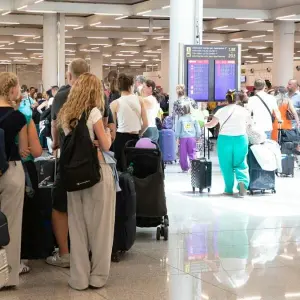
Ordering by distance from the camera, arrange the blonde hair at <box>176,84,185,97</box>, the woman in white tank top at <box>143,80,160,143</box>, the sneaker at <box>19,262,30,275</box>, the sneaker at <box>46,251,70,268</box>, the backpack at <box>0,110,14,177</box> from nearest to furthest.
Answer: the backpack at <box>0,110,14,177</box> → the sneaker at <box>19,262,30,275</box> → the sneaker at <box>46,251,70,268</box> → the woman in white tank top at <box>143,80,160,143</box> → the blonde hair at <box>176,84,185,97</box>

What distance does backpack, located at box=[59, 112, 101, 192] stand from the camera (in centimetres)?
552

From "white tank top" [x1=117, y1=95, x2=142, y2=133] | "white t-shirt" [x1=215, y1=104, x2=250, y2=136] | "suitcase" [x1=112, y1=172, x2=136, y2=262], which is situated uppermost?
"white tank top" [x1=117, y1=95, x2=142, y2=133]

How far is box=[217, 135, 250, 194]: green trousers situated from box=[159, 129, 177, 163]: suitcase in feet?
16.4

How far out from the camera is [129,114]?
821 cm

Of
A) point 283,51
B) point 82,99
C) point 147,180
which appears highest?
point 283,51

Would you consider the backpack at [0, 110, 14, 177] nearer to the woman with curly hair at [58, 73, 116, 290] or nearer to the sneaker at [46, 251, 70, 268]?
the woman with curly hair at [58, 73, 116, 290]

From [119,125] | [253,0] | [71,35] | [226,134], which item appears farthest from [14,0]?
[119,125]

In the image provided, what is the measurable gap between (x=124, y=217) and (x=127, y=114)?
192 centimetres

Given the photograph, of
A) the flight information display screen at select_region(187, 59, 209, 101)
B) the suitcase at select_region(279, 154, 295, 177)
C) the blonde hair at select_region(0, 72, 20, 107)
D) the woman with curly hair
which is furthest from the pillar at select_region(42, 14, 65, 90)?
the woman with curly hair

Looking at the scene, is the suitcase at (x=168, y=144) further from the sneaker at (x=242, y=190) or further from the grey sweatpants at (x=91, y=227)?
the grey sweatpants at (x=91, y=227)

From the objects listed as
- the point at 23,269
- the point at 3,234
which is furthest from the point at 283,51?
the point at 3,234

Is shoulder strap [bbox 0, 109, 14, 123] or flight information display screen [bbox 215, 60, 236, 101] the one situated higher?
flight information display screen [bbox 215, 60, 236, 101]

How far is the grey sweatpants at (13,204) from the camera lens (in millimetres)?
5562

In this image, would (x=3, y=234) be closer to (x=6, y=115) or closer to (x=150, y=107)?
(x=6, y=115)
